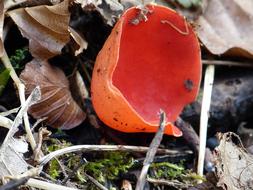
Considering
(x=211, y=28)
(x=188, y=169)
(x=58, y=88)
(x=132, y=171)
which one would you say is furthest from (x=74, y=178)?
(x=211, y=28)

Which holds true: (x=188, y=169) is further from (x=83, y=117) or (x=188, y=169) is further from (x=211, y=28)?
(x=211, y=28)

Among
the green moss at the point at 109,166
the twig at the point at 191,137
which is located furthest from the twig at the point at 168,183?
the twig at the point at 191,137

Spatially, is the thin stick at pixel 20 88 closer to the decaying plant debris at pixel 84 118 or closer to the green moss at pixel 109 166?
the decaying plant debris at pixel 84 118

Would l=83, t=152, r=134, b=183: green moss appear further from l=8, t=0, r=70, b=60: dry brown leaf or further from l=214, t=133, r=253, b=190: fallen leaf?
l=8, t=0, r=70, b=60: dry brown leaf

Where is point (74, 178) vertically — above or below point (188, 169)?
above

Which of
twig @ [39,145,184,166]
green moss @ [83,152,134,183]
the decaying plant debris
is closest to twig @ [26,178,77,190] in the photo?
the decaying plant debris
